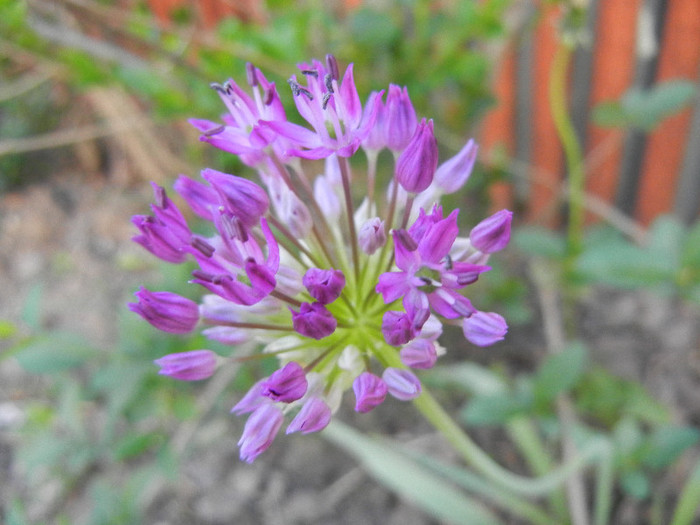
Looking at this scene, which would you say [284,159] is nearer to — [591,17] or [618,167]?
[591,17]

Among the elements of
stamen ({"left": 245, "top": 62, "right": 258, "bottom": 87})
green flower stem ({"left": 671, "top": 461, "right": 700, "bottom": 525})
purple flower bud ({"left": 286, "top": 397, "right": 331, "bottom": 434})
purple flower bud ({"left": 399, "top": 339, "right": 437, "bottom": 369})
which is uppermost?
stamen ({"left": 245, "top": 62, "right": 258, "bottom": 87})

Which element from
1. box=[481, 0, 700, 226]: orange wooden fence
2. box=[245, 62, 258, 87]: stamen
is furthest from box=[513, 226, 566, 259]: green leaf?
box=[245, 62, 258, 87]: stamen

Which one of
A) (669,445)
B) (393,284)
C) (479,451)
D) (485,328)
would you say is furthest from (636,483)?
(393,284)

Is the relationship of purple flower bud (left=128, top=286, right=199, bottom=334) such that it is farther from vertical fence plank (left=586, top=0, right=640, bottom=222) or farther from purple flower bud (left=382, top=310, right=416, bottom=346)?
vertical fence plank (left=586, top=0, right=640, bottom=222)

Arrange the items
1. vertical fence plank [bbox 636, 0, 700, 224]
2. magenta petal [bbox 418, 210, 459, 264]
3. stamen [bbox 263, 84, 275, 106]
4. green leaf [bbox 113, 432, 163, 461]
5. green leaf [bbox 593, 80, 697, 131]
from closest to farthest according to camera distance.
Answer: magenta petal [bbox 418, 210, 459, 264] → stamen [bbox 263, 84, 275, 106] → green leaf [bbox 113, 432, 163, 461] → green leaf [bbox 593, 80, 697, 131] → vertical fence plank [bbox 636, 0, 700, 224]

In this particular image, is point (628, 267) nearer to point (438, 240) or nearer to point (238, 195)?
point (438, 240)

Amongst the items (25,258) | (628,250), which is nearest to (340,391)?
(628,250)

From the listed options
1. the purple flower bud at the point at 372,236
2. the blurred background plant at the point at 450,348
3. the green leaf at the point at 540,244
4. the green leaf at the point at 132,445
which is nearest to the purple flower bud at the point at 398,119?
the purple flower bud at the point at 372,236
